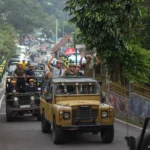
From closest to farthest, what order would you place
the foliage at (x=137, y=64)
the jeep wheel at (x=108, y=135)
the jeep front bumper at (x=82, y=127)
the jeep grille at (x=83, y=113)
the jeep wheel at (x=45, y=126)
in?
the jeep front bumper at (x=82, y=127) → the jeep grille at (x=83, y=113) → the jeep wheel at (x=108, y=135) → the jeep wheel at (x=45, y=126) → the foliage at (x=137, y=64)

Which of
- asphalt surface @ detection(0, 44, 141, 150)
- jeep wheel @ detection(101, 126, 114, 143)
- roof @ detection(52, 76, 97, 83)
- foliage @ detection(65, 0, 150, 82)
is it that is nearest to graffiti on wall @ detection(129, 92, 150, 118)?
asphalt surface @ detection(0, 44, 141, 150)

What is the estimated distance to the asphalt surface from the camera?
13828 mm

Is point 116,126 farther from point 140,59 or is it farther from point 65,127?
point 140,59

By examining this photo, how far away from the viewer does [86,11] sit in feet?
79.9

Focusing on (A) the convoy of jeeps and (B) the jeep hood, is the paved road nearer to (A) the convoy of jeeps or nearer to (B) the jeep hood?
(A) the convoy of jeeps

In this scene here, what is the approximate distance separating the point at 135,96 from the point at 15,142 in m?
7.60

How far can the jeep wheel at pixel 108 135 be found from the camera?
1414 cm

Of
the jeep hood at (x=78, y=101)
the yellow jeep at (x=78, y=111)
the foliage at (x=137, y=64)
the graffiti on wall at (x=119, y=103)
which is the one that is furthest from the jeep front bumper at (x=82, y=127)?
the foliage at (x=137, y=64)

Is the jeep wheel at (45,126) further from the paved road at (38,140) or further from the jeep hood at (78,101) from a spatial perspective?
the jeep hood at (78,101)

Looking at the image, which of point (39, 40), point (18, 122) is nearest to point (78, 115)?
point (18, 122)

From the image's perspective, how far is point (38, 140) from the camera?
49.9 ft

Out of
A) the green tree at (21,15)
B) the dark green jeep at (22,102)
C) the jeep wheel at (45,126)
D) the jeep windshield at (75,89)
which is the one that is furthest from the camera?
the green tree at (21,15)

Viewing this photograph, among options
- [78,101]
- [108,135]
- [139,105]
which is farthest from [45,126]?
[139,105]

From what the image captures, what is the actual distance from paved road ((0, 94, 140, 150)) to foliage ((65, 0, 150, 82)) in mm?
6232
